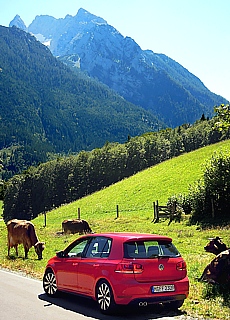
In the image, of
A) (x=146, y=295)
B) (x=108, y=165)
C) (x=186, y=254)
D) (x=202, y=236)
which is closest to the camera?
(x=146, y=295)

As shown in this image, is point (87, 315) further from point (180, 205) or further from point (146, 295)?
point (180, 205)

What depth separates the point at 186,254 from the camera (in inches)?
758

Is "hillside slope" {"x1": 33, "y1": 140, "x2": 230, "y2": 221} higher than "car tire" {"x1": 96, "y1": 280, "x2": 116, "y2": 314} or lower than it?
higher

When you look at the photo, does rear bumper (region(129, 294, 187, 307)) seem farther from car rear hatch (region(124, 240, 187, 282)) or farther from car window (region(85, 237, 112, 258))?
car window (region(85, 237, 112, 258))

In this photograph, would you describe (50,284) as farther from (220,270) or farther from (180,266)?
(220,270)

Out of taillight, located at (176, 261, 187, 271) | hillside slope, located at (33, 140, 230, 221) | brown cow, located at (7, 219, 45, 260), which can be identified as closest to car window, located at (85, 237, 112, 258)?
taillight, located at (176, 261, 187, 271)

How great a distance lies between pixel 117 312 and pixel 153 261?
4.95 feet

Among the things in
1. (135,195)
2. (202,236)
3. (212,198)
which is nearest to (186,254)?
(202,236)

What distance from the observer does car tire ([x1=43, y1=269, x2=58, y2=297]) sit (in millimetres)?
12448

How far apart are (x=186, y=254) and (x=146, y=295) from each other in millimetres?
9765

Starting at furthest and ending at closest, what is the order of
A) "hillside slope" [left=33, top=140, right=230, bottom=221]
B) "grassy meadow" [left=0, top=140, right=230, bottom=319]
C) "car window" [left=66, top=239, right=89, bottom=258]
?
1. "hillside slope" [left=33, top=140, right=230, bottom=221]
2. "car window" [left=66, top=239, right=89, bottom=258]
3. "grassy meadow" [left=0, top=140, right=230, bottom=319]

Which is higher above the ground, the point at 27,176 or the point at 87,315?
the point at 27,176

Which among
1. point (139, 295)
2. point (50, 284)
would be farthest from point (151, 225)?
point (139, 295)

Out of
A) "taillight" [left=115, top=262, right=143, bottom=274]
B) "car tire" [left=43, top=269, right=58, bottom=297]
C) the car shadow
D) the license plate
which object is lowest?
the car shadow
